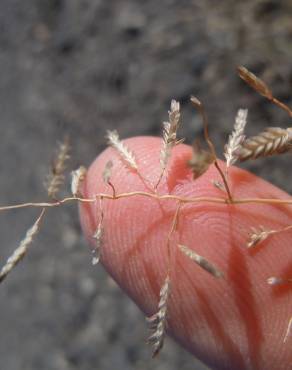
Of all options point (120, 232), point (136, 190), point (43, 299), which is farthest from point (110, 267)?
point (43, 299)

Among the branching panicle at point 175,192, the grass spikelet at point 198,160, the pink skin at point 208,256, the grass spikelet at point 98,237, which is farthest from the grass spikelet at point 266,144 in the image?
the grass spikelet at point 98,237

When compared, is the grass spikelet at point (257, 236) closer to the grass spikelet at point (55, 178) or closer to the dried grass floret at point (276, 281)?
the dried grass floret at point (276, 281)

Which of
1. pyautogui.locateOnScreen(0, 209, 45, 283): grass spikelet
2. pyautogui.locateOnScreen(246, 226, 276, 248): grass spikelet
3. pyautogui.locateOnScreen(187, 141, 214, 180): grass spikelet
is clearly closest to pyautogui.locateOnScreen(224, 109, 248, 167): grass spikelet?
pyautogui.locateOnScreen(187, 141, 214, 180): grass spikelet

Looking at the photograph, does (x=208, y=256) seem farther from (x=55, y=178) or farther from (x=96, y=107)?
(x=96, y=107)

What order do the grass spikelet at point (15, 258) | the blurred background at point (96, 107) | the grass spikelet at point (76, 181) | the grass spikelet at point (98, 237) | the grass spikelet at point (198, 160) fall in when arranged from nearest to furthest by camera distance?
the grass spikelet at point (198, 160)
the grass spikelet at point (15, 258)
the grass spikelet at point (98, 237)
the grass spikelet at point (76, 181)
the blurred background at point (96, 107)

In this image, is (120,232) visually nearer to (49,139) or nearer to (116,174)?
(116,174)

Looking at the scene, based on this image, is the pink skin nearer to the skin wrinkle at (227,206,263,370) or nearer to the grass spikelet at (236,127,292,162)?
the skin wrinkle at (227,206,263,370)

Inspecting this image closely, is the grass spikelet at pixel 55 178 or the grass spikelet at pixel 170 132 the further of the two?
the grass spikelet at pixel 55 178

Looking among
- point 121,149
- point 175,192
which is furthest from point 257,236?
point 121,149
